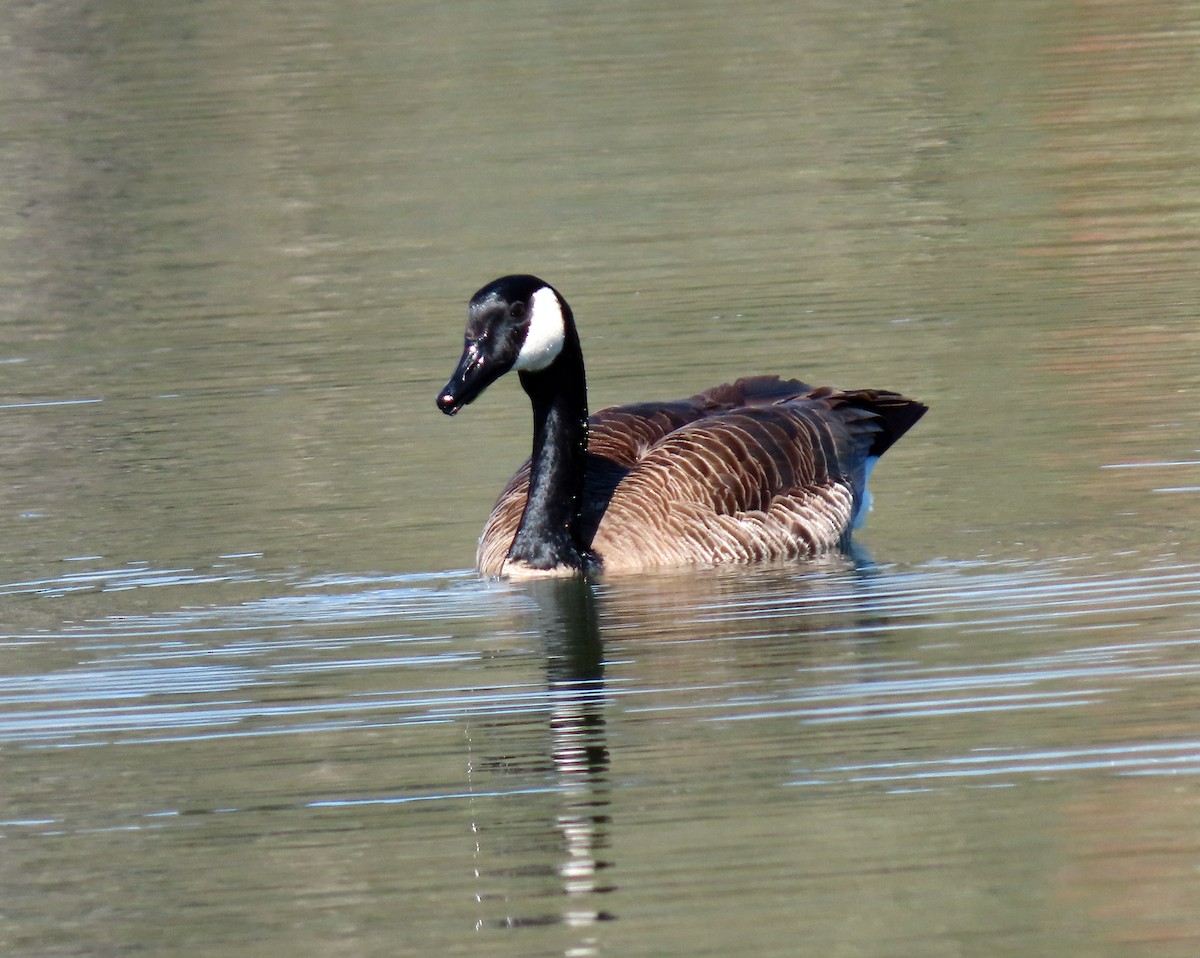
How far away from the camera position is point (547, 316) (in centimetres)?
1227

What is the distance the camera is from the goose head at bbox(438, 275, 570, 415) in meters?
11.9

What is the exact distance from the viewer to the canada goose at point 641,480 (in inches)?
480

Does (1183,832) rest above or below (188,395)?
above

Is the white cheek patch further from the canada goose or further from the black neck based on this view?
the black neck

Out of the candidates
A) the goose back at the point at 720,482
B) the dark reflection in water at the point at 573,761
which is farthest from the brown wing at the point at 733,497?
the dark reflection in water at the point at 573,761

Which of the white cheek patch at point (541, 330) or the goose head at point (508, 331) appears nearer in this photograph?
the goose head at point (508, 331)

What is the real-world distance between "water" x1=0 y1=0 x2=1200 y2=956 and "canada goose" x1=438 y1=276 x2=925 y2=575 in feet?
1.04

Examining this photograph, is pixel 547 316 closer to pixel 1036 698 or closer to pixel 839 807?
pixel 1036 698

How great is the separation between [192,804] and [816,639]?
299 cm

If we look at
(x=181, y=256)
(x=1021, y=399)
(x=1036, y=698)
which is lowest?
(x=181, y=256)

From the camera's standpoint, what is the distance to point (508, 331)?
12.1 meters

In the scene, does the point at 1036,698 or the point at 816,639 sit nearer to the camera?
the point at 1036,698

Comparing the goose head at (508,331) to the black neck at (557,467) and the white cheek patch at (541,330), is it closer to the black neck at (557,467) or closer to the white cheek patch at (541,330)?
the white cheek patch at (541,330)

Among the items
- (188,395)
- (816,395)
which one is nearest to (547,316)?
(816,395)
